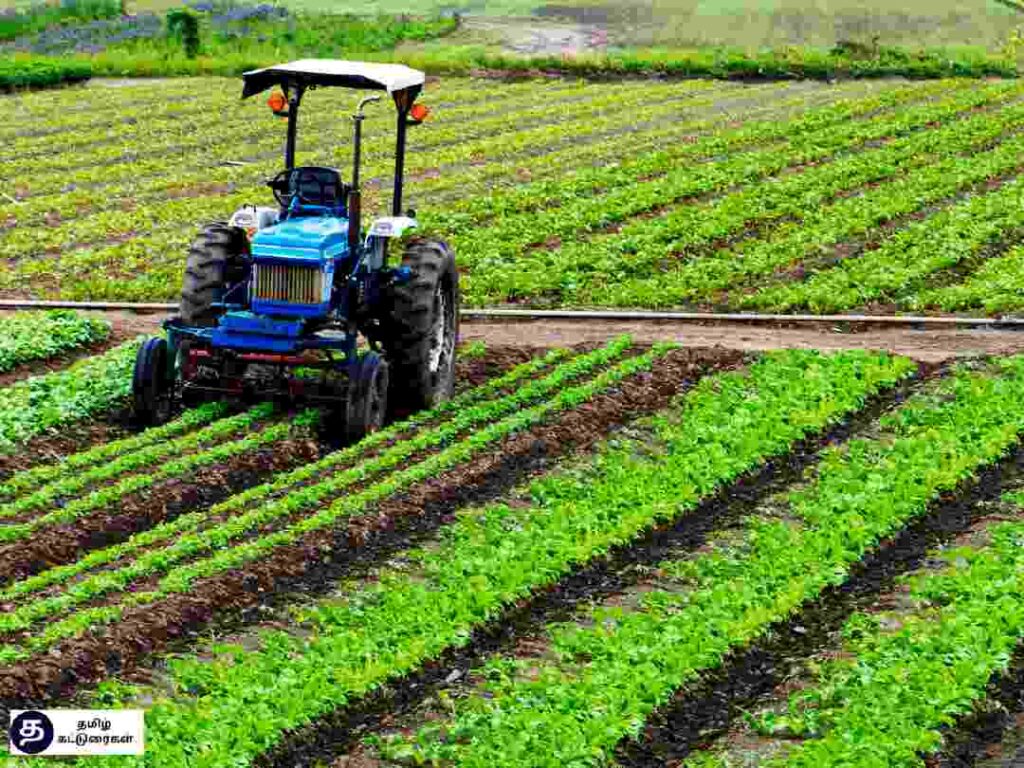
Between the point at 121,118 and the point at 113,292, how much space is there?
15.4 m

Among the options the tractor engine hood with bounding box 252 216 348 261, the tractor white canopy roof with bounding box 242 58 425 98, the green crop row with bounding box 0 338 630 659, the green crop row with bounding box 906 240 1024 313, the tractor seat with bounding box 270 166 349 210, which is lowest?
the green crop row with bounding box 0 338 630 659

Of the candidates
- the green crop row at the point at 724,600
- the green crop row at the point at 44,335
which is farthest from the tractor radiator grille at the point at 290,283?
the green crop row at the point at 724,600

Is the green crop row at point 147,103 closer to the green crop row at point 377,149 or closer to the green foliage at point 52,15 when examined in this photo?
the green crop row at point 377,149

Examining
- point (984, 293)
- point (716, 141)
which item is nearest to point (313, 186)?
point (984, 293)

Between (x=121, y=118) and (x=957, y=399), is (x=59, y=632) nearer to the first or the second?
(x=957, y=399)

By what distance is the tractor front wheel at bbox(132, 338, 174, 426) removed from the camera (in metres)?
15.1

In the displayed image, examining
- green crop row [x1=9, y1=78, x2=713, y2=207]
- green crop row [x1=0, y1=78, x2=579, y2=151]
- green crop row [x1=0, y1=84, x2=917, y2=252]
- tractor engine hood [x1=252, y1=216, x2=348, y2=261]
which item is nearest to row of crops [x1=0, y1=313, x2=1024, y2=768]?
tractor engine hood [x1=252, y1=216, x2=348, y2=261]

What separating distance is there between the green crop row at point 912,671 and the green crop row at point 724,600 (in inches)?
8.5

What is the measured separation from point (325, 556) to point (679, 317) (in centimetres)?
846

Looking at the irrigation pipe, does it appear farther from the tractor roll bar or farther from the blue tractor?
the tractor roll bar

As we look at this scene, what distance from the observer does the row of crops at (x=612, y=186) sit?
70.9 ft

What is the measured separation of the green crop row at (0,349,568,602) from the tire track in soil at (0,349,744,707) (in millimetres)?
Result: 923

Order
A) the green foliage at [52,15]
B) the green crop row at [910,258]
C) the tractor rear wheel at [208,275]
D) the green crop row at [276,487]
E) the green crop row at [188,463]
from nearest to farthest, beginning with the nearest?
the green crop row at [276,487]
the green crop row at [188,463]
the tractor rear wheel at [208,275]
the green crop row at [910,258]
the green foliage at [52,15]

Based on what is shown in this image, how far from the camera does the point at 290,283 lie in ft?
50.3
